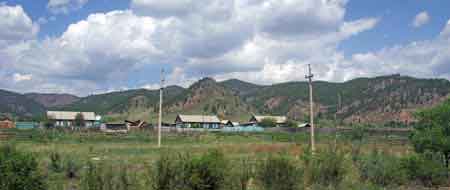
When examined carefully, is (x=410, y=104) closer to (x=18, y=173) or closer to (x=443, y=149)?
(x=443, y=149)

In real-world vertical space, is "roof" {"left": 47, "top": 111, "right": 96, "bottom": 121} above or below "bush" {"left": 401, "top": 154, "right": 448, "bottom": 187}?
above

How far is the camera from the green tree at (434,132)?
1898cm

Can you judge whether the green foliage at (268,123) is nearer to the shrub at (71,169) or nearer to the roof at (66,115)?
the roof at (66,115)

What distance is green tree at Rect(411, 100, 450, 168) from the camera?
19.0 meters

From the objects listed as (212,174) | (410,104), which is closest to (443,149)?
(212,174)

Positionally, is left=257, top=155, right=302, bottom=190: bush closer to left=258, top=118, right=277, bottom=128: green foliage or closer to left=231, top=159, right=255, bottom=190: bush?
left=231, top=159, right=255, bottom=190: bush

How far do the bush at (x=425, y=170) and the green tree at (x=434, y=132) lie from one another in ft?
3.39

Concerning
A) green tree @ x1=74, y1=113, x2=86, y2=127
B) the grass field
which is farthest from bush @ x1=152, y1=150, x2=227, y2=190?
green tree @ x1=74, y1=113, x2=86, y2=127

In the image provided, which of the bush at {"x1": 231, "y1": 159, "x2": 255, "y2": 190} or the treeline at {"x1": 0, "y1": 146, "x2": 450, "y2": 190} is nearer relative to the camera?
the treeline at {"x1": 0, "y1": 146, "x2": 450, "y2": 190}

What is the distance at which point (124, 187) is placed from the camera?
10906 millimetres

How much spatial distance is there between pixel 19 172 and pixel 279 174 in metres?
6.99

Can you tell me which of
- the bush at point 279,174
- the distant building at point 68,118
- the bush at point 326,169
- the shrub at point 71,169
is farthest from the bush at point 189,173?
the distant building at point 68,118

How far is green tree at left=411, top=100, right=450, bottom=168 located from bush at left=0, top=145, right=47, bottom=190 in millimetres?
16075

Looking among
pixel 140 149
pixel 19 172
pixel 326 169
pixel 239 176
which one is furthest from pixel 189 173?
pixel 140 149
